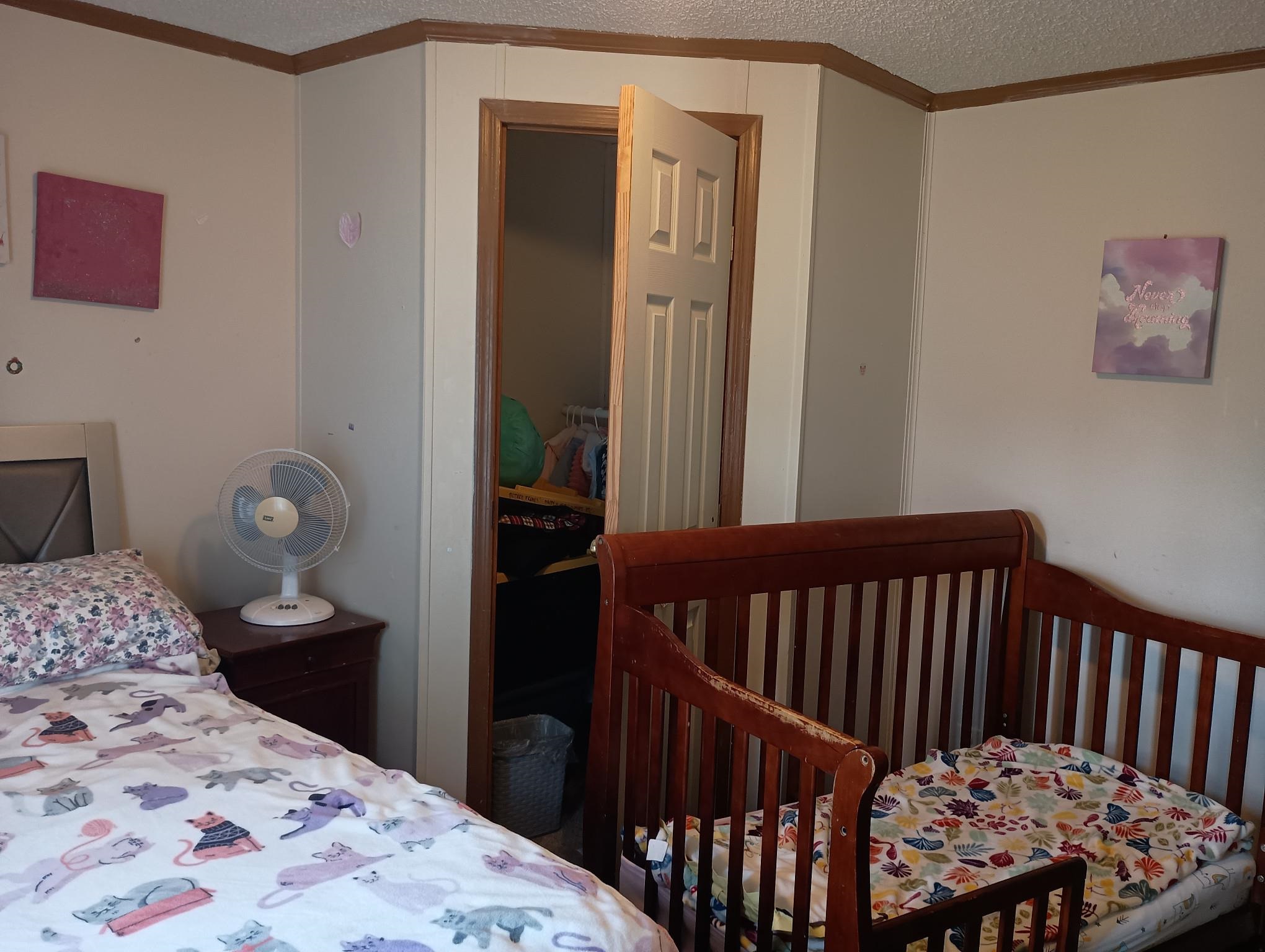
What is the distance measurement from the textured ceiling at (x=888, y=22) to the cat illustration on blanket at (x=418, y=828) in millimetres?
1899

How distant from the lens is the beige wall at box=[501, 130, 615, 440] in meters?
4.07

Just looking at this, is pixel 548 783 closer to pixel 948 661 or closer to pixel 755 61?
pixel 948 661

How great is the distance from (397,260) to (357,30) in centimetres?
63

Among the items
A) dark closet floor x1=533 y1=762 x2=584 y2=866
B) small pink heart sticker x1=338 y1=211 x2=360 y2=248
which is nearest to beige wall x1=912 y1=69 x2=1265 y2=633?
dark closet floor x1=533 y1=762 x2=584 y2=866

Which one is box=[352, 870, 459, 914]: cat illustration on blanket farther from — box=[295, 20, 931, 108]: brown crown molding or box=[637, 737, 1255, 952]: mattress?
box=[295, 20, 931, 108]: brown crown molding

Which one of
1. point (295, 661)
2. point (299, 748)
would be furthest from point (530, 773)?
point (299, 748)

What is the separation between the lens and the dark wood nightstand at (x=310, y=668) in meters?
2.60

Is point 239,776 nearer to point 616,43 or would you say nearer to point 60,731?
point 60,731

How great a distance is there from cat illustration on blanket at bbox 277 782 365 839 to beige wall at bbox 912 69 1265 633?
6.84 ft

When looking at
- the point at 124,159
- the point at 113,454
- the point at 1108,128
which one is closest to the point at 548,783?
the point at 113,454

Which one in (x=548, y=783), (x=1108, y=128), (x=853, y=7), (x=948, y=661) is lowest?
(x=548, y=783)

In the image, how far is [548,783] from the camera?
119 inches

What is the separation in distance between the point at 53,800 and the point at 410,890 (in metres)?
0.65

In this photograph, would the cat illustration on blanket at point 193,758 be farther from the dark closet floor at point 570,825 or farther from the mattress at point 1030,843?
the dark closet floor at point 570,825
